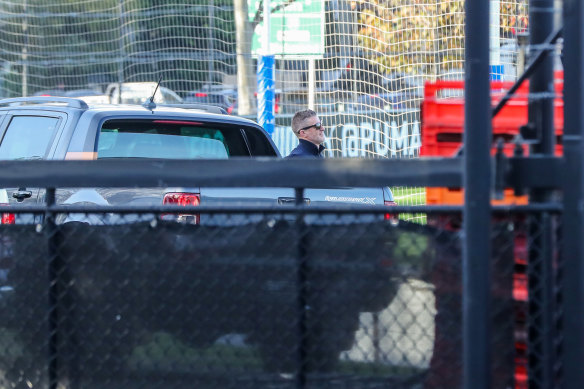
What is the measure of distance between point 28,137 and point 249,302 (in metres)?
Result: 3.97

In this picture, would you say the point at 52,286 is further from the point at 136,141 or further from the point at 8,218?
the point at 136,141

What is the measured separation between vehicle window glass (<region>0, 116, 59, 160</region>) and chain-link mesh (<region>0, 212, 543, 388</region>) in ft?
10.3

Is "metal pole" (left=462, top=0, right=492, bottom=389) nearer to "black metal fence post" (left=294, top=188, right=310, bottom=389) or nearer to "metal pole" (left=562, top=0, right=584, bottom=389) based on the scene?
"metal pole" (left=562, top=0, right=584, bottom=389)

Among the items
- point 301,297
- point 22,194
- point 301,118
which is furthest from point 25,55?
point 301,297

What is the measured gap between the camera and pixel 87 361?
322cm

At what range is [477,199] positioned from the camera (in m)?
2.71

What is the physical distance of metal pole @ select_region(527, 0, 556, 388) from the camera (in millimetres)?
2834

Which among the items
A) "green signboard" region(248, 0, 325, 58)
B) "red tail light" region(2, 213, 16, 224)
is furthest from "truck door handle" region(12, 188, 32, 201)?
"green signboard" region(248, 0, 325, 58)

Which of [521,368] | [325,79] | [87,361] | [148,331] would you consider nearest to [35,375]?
[87,361]

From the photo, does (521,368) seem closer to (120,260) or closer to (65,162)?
(120,260)

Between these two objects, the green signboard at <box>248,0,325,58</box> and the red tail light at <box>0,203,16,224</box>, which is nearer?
the red tail light at <box>0,203,16,224</box>

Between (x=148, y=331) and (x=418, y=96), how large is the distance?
27.5ft

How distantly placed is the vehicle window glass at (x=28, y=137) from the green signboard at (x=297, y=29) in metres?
4.07

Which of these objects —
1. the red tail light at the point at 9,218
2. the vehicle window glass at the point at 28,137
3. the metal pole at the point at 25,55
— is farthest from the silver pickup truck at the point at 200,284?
the metal pole at the point at 25,55
